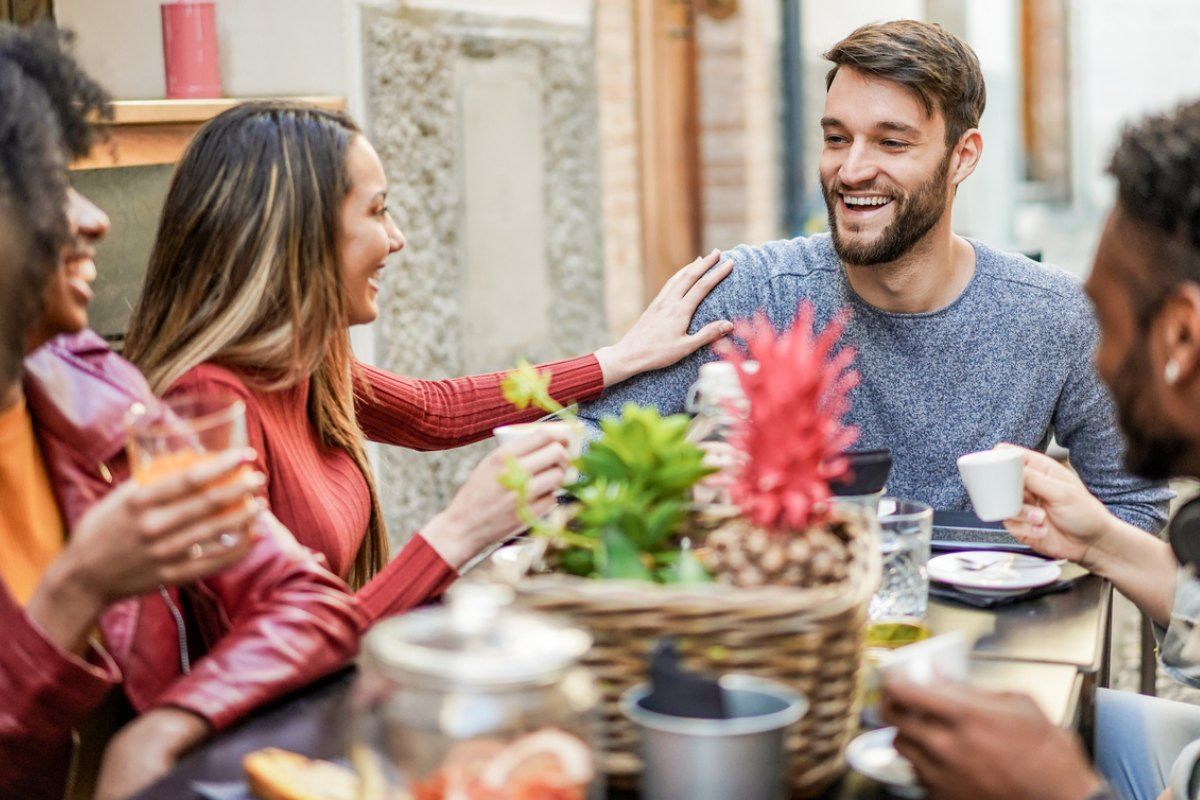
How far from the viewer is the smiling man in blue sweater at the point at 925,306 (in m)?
2.66

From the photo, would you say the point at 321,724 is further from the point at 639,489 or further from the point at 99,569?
the point at 639,489

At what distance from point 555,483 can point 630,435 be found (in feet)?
1.19

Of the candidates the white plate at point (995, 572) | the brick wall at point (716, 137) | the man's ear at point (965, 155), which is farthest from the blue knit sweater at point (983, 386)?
the brick wall at point (716, 137)

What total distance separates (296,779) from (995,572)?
3.74 ft

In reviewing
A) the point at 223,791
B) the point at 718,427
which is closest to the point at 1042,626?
the point at 718,427

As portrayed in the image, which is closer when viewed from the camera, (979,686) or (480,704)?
(480,704)

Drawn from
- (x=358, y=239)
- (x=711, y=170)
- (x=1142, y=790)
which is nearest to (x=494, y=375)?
(x=358, y=239)

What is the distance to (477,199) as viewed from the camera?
4441 mm

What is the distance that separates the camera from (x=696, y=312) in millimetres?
2848

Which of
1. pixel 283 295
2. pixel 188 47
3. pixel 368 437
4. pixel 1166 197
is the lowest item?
pixel 368 437

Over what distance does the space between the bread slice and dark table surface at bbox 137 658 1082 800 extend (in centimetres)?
7

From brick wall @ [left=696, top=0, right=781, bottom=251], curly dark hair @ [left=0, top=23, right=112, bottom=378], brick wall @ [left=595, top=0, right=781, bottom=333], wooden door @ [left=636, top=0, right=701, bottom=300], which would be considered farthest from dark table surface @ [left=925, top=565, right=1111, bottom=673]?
brick wall @ [left=696, top=0, right=781, bottom=251]

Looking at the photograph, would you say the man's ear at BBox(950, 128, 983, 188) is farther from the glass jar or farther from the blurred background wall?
the glass jar

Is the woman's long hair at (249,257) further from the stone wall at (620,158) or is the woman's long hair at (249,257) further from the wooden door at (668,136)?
the wooden door at (668,136)
